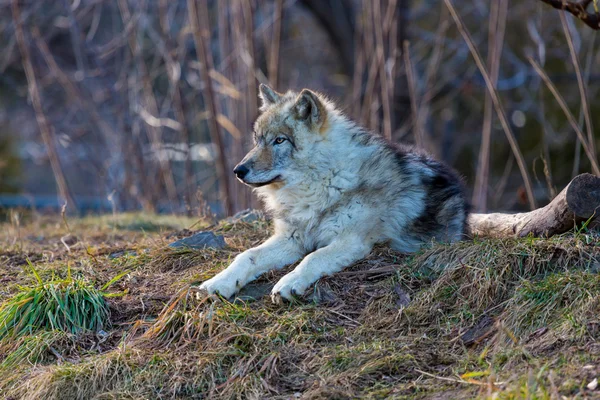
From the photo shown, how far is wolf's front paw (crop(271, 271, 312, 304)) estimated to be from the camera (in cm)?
416

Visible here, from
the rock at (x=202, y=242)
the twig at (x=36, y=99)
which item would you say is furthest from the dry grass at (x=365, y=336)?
the twig at (x=36, y=99)

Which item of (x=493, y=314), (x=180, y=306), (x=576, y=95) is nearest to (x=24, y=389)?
(x=180, y=306)

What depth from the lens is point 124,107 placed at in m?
10.9

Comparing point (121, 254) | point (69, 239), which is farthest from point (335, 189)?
point (69, 239)

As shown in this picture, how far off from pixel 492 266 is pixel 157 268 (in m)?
2.32

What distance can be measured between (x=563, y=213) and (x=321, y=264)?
155 centimetres

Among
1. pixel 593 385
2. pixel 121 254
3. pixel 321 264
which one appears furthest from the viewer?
pixel 121 254

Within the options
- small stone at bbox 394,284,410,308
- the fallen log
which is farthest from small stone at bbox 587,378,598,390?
the fallen log

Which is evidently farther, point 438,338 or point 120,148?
point 120,148

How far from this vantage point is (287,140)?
16.4 ft

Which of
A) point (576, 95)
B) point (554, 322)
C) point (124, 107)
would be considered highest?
point (124, 107)

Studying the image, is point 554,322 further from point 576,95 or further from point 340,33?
point 576,95

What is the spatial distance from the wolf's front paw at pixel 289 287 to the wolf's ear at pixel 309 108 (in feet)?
4.12

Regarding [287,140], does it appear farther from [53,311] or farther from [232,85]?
[232,85]
